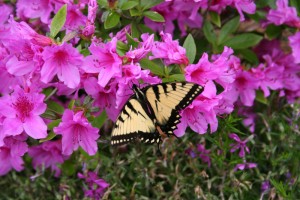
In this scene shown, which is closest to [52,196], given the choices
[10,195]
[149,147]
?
[10,195]

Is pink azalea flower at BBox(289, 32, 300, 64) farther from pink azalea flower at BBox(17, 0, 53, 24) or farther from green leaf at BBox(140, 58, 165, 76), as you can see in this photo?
pink azalea flower at BBox(17, 0, 53, 24)

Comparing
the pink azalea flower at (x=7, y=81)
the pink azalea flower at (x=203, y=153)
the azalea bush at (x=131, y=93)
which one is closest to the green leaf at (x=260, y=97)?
the azalea bush at (x=131, y=93)

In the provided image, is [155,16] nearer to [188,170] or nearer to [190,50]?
[190,50]

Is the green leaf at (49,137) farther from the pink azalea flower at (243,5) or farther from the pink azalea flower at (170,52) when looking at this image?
the pink azalea flower at (243,5)

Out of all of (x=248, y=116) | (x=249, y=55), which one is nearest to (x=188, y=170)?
(x=248, y=116)

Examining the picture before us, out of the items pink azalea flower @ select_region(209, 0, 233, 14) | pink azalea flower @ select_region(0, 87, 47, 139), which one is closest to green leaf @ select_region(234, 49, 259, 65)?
pink azalea flower @ select_region(209, 0, 233, 14)

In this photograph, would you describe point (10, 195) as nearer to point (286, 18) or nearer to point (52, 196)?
point (52, 196)
